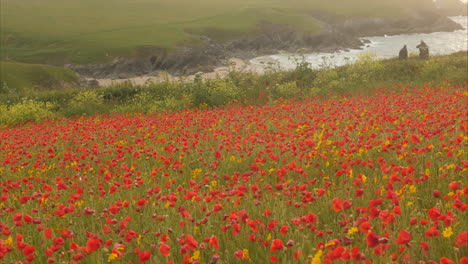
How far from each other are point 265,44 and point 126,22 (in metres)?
36.6

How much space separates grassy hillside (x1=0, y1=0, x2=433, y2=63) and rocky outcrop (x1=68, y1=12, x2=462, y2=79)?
10.9 feet

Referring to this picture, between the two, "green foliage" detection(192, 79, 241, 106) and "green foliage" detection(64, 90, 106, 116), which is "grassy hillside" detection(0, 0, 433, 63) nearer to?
"green foliage" detection(64, 90, 106, 116)

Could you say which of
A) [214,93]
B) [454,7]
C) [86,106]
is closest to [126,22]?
[86,106]

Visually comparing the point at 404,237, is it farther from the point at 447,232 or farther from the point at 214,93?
the point at 214,93

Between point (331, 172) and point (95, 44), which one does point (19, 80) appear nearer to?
point (95, 44)

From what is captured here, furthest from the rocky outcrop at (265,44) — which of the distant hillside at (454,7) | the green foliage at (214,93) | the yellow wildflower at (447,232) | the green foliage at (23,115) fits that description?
the distant hillside at (454,7)

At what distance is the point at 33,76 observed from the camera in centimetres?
4400

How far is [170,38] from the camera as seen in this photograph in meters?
72.9

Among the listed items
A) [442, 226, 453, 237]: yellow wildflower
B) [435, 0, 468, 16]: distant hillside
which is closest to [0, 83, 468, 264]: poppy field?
[442, 226, 453, 237]: yellow wildflower

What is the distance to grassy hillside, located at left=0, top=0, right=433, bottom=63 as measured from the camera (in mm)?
67250

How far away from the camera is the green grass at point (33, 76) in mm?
41750

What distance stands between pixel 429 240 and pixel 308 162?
1955 mm

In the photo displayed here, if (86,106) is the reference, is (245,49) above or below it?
above

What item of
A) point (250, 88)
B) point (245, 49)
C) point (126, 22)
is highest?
point (126, 22)
